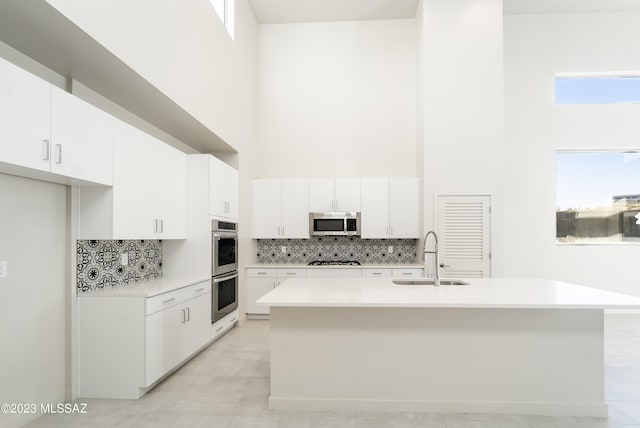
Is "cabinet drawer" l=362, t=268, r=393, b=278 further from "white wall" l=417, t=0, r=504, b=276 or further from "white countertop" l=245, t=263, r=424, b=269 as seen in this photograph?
"white wall" l=417, t=0, r=504, b=276

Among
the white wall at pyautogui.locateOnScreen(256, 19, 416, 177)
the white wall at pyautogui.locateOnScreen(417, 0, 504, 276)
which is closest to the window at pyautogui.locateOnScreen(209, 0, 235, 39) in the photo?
the white wall at pyautogui.locateOnScreen(256, 19, 416, 177)

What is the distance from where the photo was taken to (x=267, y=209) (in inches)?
244

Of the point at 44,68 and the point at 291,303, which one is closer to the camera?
the point at 291,303

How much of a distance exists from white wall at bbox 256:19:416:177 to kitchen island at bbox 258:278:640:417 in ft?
12.5

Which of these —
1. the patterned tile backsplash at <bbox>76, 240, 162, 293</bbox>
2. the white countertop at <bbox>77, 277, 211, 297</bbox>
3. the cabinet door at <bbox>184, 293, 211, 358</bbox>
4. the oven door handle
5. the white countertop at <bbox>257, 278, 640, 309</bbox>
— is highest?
the patterned tile backsplash at <bbox>76, 240, 162, 293</bbox>

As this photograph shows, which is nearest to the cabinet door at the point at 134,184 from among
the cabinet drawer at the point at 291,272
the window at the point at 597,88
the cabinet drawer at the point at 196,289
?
the cabinet drawer at the point at 196,289

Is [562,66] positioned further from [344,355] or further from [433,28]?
[344,355]

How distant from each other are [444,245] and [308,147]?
102 inches

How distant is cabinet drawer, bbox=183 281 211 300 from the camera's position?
390 centimetres

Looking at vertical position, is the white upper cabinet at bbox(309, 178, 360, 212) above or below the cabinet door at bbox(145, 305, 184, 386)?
above

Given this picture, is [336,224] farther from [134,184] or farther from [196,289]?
[134,184]

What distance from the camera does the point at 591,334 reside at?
2.83 m

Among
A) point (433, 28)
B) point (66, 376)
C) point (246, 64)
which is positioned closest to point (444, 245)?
point (433, 28)

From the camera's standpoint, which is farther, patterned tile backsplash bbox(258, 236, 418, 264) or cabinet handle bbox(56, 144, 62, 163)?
patterned tile backsplash bbox(258, 236, 418, 264)
